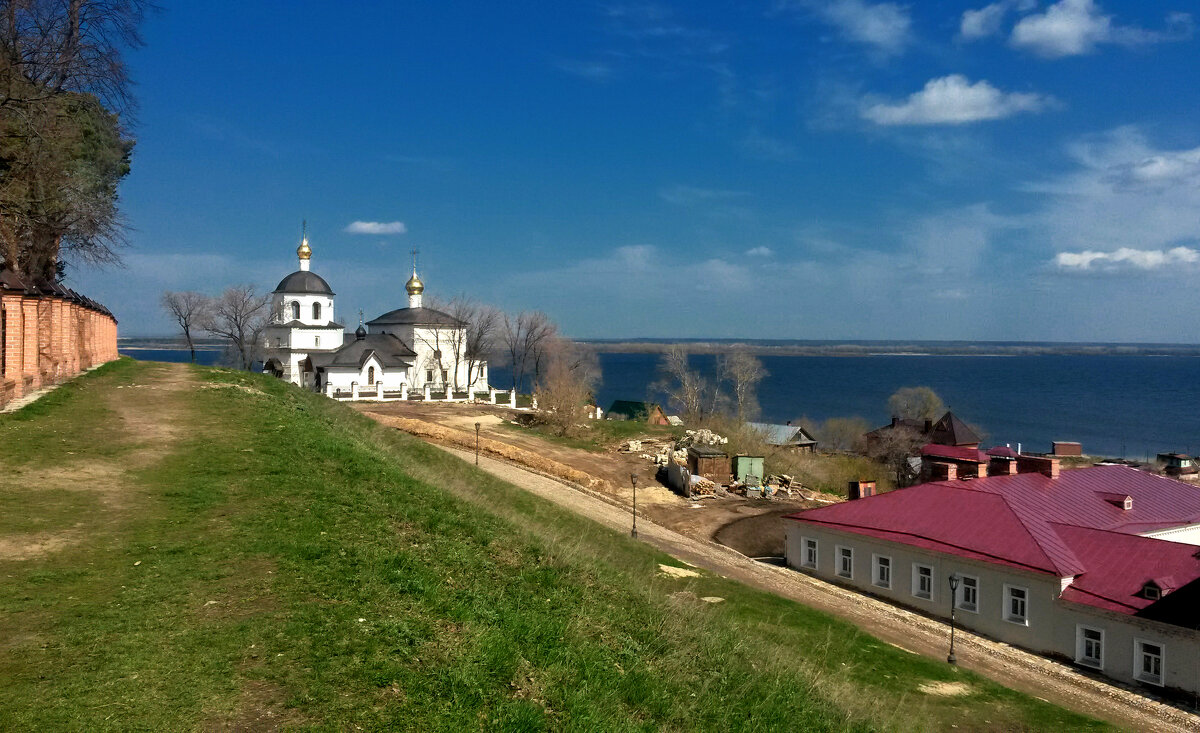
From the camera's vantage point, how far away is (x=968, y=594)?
19.2m

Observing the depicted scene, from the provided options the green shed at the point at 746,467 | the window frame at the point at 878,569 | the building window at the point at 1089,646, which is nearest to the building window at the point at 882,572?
the window frame at the point at 878,569

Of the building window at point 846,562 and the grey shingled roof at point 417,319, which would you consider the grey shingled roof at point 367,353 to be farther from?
the building window at point 846,562

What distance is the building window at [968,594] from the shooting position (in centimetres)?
1900

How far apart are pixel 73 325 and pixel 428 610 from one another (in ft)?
56.8

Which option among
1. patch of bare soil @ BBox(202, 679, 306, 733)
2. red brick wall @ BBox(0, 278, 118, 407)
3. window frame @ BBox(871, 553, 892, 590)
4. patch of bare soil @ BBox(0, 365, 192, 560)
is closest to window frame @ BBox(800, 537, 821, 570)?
window frame @ BBox(871, 553, 892, 590)

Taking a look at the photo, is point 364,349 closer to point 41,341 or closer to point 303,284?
point 303,284

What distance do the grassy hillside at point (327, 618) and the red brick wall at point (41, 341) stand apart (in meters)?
2.40

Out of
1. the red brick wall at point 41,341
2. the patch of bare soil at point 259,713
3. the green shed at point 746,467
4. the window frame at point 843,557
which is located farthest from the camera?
the green shed at point 746,467

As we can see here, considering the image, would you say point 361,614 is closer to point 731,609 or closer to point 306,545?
point 306,545

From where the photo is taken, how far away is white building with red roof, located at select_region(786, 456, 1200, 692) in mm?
15977

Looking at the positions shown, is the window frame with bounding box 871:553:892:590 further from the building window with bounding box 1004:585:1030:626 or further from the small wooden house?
the small wooden house

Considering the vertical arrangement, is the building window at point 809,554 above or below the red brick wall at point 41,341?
below

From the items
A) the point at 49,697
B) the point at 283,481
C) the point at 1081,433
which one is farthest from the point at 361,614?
the point at 1081,433

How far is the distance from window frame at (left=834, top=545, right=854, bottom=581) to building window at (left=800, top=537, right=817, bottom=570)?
80 centimetres
